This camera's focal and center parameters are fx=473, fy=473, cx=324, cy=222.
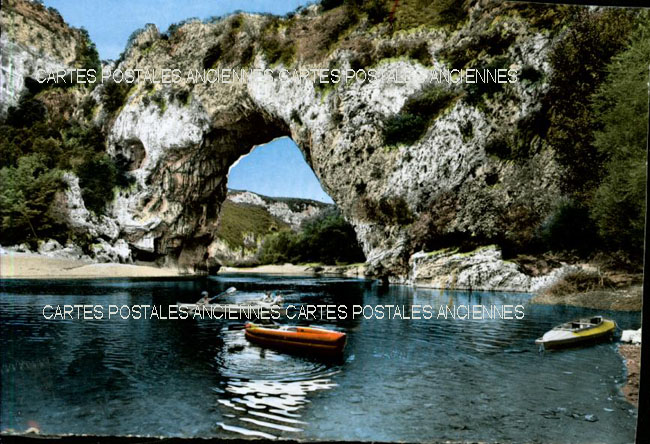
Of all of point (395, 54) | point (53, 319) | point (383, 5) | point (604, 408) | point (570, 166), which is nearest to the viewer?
point (604, 408)

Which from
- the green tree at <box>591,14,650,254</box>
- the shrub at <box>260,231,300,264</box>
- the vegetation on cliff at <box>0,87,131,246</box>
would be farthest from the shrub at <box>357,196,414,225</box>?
the vegetation on cliff at <box>0,87,131,246</box>

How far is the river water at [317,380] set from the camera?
→ 15.3ft

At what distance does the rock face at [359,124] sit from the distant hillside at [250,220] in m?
1.70

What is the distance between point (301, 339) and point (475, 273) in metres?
3.22

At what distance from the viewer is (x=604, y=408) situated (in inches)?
189

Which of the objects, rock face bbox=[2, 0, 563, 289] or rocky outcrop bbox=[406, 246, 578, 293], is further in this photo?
rock face bbox=[2, 0, 563, 289]

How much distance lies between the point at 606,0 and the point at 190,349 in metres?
5.56

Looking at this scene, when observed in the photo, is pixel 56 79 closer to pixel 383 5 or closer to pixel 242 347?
pixel 242 347

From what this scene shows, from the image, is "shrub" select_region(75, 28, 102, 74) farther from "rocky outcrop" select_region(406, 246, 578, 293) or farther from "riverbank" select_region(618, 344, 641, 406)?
"riverbank" select_region(618, 344, 641, 406)

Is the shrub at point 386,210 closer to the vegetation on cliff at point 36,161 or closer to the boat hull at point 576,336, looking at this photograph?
the boat hull at point 576,336

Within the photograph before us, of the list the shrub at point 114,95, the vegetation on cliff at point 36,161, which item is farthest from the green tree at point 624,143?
the vegetation on cliff at point 36,161

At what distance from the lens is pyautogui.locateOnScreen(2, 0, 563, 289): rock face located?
7.67m

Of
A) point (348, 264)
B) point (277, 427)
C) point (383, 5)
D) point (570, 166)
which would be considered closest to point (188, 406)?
point (277, 427)

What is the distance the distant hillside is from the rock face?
Result: 1697 mm
